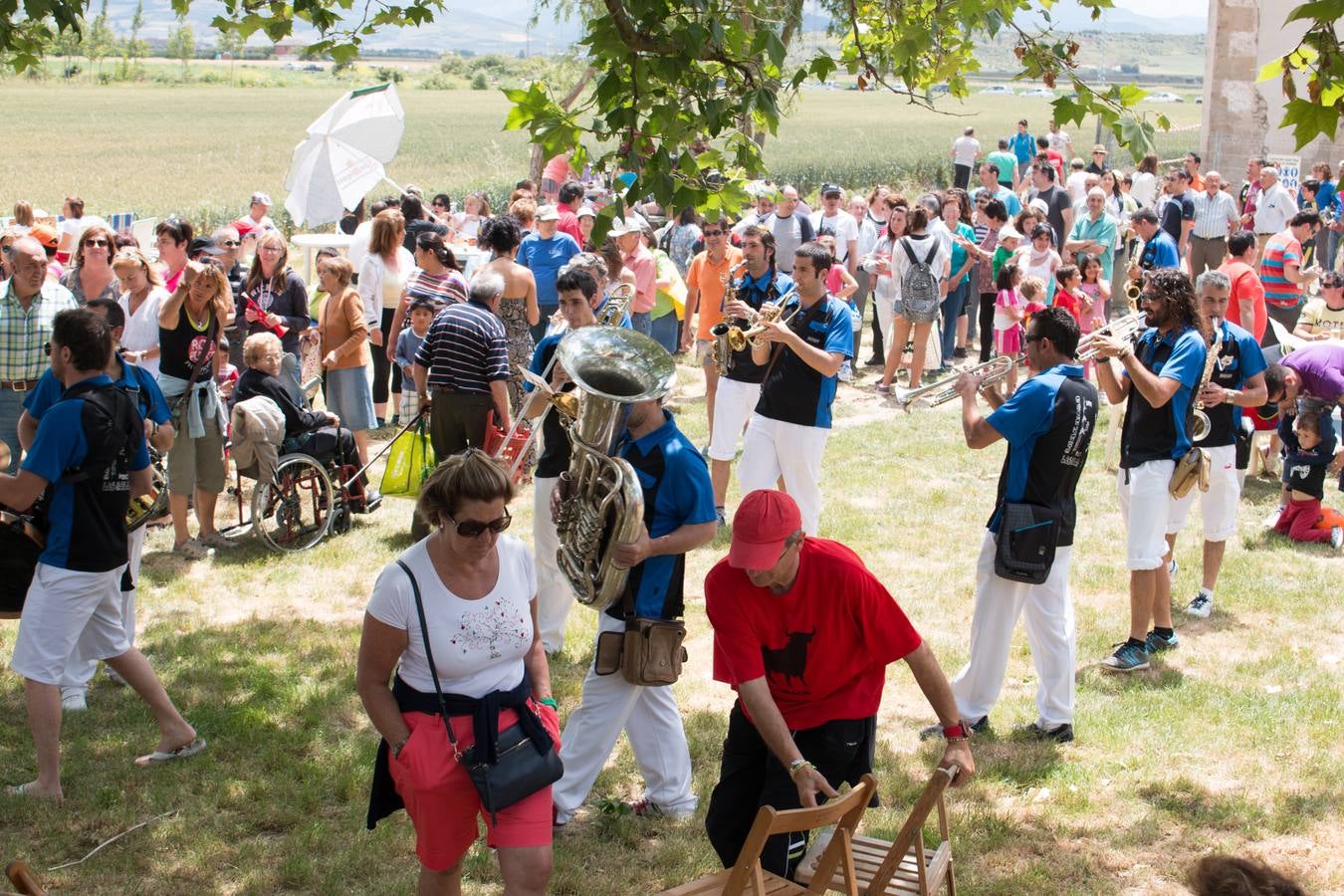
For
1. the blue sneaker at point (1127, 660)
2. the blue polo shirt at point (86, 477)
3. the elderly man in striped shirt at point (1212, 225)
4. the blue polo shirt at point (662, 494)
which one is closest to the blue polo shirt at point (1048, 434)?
the blue sneaker at point (1127, 660)

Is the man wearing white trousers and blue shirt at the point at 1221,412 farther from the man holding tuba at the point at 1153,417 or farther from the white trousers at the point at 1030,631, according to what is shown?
the white trousers at the point at 1030,631

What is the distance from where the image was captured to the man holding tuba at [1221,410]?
7.23 m

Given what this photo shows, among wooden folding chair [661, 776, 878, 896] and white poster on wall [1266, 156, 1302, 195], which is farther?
white poster on wall [1266, 156, 1302, 195]

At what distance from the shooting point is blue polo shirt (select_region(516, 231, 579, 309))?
1156 centimetres

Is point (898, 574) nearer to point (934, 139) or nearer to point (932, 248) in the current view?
point (932, 248)

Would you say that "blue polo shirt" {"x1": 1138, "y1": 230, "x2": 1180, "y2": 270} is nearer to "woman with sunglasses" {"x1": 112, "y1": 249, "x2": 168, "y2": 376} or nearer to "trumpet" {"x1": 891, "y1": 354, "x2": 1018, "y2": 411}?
"trumpet" {"x1": 891, "y1": 354, "x2": 1018, "y2": 411}

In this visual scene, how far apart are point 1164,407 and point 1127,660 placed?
1.30 m

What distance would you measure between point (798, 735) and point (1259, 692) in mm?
3600

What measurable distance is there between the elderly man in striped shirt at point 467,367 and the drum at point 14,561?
286 cm

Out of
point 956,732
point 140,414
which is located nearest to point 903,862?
point 956,732

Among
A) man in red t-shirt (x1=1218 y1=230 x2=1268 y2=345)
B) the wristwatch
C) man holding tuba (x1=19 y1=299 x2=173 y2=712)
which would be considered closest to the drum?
man holding tuba (x1=19 y1=299 x2=173 y2=712)

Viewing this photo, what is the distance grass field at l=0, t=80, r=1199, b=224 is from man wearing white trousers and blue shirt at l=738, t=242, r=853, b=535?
1097 centimetres

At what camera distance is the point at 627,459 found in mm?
4988

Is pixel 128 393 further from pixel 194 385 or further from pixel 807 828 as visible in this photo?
pixel 807 828
